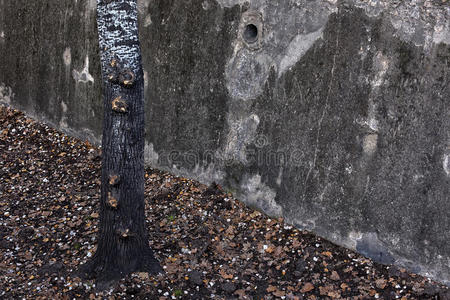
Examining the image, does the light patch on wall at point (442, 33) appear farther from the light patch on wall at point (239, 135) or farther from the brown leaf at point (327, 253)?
the brown leaf at point (327, 253)

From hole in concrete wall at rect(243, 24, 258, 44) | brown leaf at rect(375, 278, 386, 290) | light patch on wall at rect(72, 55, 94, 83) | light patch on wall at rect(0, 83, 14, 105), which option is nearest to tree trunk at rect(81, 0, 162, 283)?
hole in concrete wall at rect(243, 24, 258, 44)

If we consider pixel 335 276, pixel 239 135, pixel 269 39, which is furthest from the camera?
pixel 239 135

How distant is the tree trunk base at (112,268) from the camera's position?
3873mm

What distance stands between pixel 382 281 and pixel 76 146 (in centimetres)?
385

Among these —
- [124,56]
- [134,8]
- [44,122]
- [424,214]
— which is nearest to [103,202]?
[124,56]

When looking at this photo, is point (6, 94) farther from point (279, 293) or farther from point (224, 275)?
point (279, 293)

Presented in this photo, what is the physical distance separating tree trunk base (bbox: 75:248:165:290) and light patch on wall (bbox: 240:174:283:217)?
122 centimetres

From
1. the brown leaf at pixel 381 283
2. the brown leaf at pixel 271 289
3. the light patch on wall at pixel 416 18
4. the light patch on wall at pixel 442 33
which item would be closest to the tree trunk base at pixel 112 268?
the brown leaf at pixel 271 289

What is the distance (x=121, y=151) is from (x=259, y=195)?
1586 mm

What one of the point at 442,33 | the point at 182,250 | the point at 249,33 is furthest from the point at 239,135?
the point at 442,33

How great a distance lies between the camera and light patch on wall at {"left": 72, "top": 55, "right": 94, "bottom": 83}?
19.7 ft

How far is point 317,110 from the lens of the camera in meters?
4.37

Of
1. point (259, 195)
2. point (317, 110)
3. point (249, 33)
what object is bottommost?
point (259, 195)

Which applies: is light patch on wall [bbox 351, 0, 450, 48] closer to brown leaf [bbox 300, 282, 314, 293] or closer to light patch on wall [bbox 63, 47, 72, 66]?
brown leaf [bbox 300, 282, 314, 293]
